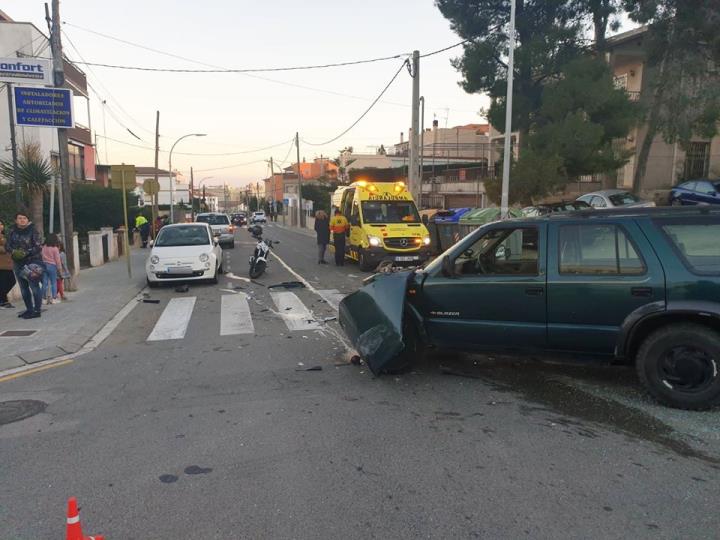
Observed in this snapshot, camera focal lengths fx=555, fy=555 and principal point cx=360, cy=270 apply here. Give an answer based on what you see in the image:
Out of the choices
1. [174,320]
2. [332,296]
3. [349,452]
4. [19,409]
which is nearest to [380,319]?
[349,452]

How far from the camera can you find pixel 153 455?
165 inches

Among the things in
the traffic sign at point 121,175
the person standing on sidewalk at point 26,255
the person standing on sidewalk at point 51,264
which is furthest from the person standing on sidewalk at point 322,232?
the person standing on sidewalk at point 26,255

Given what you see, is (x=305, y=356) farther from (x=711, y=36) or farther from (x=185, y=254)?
(x=711, y=36)

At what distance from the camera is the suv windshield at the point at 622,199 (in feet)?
65.3

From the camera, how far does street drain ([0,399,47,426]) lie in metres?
5.05

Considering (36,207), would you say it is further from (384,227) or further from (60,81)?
(384,227)

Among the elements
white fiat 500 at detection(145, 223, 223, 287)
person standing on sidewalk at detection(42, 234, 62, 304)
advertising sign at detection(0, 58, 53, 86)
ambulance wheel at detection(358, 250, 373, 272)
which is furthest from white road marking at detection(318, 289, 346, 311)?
advertising sign at detection(0, 58, 53, 86)

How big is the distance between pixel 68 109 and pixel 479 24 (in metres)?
20.5

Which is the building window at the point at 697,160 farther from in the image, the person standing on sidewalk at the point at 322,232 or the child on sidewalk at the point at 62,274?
the child on sidewalk at the point at 62,274

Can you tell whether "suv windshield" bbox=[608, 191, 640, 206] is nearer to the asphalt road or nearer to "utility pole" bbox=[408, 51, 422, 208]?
"utility pole" bbox=[408, 51, 422, 208]

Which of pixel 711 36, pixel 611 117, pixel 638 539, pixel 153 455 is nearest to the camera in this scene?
pixel 638 539

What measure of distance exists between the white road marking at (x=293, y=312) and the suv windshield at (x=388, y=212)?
16.1ft

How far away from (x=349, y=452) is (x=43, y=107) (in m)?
11.3

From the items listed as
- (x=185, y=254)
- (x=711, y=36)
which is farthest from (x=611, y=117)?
(x=185, y=254)
